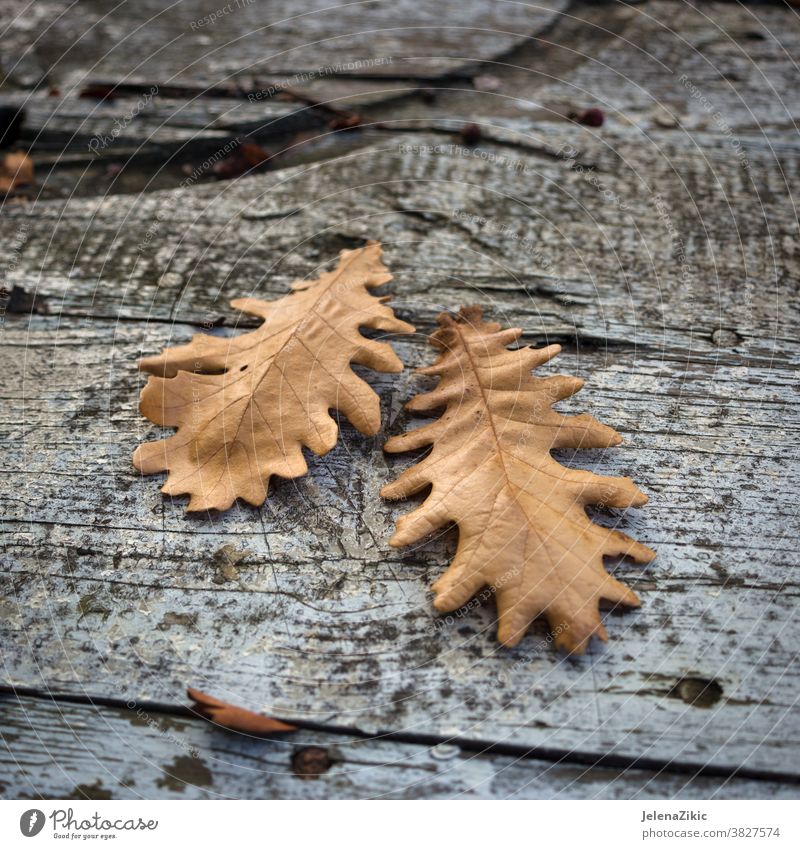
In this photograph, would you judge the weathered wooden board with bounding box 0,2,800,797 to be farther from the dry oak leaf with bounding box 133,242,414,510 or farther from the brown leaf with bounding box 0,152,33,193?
the brown leaf with bounding box 0,152,33,193

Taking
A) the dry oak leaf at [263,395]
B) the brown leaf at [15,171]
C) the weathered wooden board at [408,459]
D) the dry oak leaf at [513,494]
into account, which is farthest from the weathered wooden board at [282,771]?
the brown leaf at [15,171]

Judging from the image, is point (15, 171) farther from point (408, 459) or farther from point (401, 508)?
point (401, 508)

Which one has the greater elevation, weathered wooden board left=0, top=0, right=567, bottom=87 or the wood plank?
weathered wooden board left=0, top=0, right=567, bottom=87

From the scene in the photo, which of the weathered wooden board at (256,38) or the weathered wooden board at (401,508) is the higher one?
the weathered wooden board at (256,38)

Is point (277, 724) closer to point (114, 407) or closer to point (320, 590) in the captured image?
point (320, 590)

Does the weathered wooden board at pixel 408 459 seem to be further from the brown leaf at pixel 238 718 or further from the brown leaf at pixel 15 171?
the brown leaf at pixel 15 171

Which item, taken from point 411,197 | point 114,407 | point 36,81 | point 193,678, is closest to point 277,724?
point 193,678

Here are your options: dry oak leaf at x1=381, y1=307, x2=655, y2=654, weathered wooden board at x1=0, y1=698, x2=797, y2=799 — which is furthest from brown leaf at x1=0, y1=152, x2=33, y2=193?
weathered wooden board at x1=0, y1=698, x2=797, y2=799
